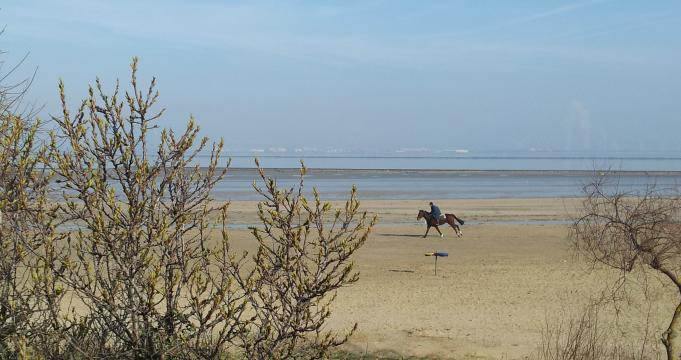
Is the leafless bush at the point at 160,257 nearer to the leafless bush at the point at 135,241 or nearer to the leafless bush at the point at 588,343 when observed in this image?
the leafless bush at the point at 135,241

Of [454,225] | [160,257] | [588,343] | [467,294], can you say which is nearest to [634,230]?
[588,343]

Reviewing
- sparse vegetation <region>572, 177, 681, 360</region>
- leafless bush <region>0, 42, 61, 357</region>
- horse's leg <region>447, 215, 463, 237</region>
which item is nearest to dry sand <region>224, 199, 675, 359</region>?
horse's leg <region>447, 215, 463, 237</region>

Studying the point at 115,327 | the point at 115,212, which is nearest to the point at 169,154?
the point at 115,212

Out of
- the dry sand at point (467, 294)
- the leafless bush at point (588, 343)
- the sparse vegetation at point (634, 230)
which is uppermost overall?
the sparse vegetation at point (634, 230)

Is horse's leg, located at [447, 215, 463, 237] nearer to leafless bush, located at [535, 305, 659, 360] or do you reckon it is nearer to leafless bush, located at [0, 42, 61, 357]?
leafless bush, located at [535, 305, 659, 360]

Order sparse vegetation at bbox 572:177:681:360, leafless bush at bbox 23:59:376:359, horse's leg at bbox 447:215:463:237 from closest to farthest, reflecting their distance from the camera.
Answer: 1. leafless bush at bbox 23:59:376:359
2. sparse vegetation at bbox 572:177:681:360
3. horse's leg at bbox 447:215:463:237

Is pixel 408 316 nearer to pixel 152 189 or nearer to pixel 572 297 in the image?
pixel 572 297

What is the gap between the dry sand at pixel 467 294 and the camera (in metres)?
12.7

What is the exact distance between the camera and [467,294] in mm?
16797

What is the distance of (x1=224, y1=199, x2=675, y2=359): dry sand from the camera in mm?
12680

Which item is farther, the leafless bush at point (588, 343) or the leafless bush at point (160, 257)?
the leafless bush at point (588, 343)

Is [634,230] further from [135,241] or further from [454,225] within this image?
[454,225]

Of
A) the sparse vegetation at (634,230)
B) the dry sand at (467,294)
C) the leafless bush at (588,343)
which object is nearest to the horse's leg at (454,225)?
the dry sand at (467,294)

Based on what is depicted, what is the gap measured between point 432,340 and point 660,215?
17.6ft
